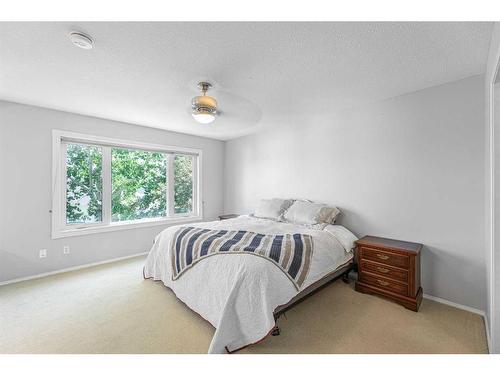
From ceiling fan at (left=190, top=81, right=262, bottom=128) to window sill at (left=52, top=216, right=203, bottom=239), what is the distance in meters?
2.06

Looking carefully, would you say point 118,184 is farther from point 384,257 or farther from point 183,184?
point 384,257

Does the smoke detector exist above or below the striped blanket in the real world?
above

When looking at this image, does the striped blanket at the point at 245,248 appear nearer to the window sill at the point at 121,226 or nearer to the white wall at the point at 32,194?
the window sill at the point at 121,226

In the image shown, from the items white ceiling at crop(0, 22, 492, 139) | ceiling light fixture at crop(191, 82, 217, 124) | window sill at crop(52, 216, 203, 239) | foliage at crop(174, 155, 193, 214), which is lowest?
window sill at crop(52, 216, 203, 239)

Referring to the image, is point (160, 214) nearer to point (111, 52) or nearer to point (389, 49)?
point (111, 52)

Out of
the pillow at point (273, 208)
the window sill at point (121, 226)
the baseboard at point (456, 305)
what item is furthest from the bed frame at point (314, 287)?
the window sill at point (121, 226)

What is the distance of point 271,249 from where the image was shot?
1.96m

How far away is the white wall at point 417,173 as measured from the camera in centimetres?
213

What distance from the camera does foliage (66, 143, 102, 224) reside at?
10.6 ft

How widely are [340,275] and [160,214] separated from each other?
10.8ft

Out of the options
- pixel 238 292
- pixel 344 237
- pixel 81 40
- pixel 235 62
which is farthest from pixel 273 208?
pixel 81 40

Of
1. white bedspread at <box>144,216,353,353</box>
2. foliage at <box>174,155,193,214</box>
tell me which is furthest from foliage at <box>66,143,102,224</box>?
white bedspread at <box>144,216,353,353</box>

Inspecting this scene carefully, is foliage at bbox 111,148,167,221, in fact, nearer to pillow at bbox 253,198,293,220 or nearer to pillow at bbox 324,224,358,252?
pillow at bbox 253,198,293,220
